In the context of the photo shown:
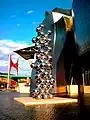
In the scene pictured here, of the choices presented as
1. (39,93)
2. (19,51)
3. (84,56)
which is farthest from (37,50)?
(19,51)

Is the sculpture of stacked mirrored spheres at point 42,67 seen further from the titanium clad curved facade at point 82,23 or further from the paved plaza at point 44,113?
the paved plaza at point 44,113

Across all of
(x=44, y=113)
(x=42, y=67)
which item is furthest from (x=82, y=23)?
(x=44, y=113)

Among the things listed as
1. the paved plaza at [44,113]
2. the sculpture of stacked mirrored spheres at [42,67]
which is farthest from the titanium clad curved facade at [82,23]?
the paved plaza at [44,113]

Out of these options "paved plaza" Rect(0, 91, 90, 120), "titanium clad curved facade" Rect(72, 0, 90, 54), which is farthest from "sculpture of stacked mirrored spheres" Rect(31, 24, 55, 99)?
"paved plaza" Rect(0, 91, 90, 120)

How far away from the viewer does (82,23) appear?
31.1 metres

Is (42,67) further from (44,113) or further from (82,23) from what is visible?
(44,113)

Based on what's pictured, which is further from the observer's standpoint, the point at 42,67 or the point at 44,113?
the point at 42,67

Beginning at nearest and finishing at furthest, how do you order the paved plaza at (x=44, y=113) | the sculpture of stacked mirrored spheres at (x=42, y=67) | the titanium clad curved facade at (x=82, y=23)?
1. the paved plaza at (x=44, y=113)
2. the sculpture of stacked mirrored spheres at (x=42, y=67)
3. the titanium clad curved facade at (x=82, y=23)

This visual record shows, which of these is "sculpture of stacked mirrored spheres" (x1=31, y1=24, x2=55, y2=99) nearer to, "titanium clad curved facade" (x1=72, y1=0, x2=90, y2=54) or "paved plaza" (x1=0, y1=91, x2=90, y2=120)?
"titanium clad curved facade" (x1=72, y1=0, x2=90, y2=54)

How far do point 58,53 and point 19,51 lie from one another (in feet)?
57.2

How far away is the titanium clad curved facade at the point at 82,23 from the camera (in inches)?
1108

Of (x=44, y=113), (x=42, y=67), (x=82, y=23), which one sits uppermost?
(x=82, y=23)

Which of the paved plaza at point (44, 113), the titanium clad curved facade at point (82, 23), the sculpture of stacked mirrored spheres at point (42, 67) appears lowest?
the paved plaza at point (44, 113)

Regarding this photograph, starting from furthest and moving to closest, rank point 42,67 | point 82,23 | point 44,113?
1. point 82,23
2. point 42,67
3. point 44,113
